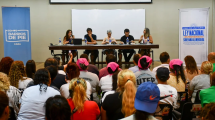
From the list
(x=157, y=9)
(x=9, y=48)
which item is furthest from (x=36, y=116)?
(x=157, y=9)

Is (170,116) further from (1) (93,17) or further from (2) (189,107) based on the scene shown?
(1) (93,17)

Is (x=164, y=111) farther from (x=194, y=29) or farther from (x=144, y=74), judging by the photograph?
(x=194, y=29)

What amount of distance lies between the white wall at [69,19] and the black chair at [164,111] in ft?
22.6

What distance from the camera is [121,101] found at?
200cm

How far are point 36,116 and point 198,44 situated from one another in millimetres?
6219

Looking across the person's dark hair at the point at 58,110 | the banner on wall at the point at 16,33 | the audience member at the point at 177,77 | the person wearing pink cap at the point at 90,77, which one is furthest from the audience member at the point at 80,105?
the banner on wall at the point at 16,33

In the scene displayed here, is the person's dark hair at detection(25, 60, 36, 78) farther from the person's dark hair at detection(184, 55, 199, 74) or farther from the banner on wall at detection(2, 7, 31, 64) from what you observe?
the banner on wall at detection(2, 7, 31, 64)

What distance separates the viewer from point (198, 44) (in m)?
7.10

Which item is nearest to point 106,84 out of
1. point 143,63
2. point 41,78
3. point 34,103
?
point 143,63

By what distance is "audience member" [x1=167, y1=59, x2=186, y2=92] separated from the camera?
9.68 ft

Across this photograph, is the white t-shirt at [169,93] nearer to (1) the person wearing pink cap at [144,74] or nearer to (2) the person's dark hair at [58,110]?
(1) the person wearing pink cap at [144,74]

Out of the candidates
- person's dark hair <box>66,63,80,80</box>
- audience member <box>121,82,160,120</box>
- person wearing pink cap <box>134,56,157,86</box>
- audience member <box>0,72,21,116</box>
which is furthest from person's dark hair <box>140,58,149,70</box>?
audience member <box>121,82,160,120</box>

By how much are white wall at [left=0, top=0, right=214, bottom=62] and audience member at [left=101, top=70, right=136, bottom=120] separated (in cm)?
678

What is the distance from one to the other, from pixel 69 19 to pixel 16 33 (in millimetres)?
2208
